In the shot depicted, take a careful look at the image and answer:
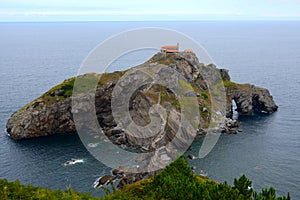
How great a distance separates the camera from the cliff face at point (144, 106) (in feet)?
330

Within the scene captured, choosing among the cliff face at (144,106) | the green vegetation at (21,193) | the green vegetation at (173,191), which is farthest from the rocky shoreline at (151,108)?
the green vegetation at (21,193)

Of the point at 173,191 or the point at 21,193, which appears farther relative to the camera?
the point at 173,191

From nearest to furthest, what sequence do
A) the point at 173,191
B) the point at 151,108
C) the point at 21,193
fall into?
the point at 21,193 < the point at 173,191 < the point at 151,108

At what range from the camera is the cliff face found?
330ft

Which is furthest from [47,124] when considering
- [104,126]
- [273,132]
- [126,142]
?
[273,132]

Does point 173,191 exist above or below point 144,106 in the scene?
below

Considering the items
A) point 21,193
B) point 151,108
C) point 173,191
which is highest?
point 21,193

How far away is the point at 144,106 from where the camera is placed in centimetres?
10356

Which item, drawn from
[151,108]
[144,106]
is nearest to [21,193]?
[151,108]

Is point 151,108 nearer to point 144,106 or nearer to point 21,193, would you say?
point 144,106

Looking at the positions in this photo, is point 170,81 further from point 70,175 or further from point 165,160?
point 70,175

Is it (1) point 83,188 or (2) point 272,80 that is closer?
(1) point 83,188

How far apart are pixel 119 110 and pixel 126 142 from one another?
773 inches

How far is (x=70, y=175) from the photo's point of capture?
77.0 metres
